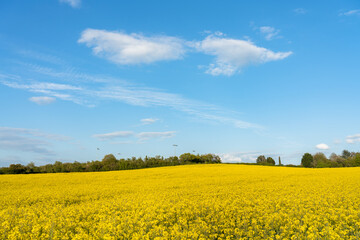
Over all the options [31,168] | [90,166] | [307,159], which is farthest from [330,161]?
[31,168]

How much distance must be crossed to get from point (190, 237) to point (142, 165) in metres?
58.8

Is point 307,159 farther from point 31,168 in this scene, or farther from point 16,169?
point 16,169

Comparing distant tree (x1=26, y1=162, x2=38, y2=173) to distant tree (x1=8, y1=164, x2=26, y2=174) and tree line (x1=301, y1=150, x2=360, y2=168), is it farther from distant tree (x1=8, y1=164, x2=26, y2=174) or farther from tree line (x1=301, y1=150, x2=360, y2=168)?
tree line (x1=301, y1=150, x2=360, y2=168)

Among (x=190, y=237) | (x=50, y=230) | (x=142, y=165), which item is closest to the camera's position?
(x=190, y=237)

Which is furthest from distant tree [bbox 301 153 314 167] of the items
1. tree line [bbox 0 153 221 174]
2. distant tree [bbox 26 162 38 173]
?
distant tree [bbox 26 162 38 173]

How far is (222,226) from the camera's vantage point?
9781 mm

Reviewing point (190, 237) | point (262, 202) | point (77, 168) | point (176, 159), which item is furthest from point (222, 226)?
point (176, 159)

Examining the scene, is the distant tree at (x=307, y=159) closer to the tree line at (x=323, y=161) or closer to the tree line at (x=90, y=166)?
the tree line at (x=323, y=161)

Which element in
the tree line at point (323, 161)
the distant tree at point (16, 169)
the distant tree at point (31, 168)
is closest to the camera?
the distant tree at point (16, 169)

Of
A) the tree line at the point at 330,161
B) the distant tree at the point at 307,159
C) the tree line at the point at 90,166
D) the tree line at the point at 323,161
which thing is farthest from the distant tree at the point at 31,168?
the distant tree at the point at 307,159

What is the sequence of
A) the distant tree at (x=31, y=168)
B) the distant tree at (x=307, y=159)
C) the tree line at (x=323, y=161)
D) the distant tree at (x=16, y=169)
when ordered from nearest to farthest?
1. the distant tree at (x=16, y=169)
2. the distant tree at (x=31, y=168)
3. the tree line at (x=323, y=161)
4. the distant tree at (x=307, y=159)

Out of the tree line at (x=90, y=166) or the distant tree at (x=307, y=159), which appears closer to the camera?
the tree line at (x=90, y=166)

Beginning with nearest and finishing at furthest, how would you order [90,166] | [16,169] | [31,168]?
1. [16,169]
2. [31,168]
3. [90,166]

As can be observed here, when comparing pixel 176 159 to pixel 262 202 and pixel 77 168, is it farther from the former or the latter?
pixel 262 202
